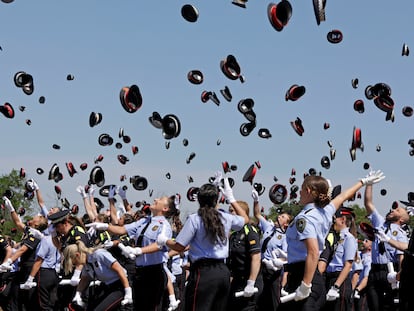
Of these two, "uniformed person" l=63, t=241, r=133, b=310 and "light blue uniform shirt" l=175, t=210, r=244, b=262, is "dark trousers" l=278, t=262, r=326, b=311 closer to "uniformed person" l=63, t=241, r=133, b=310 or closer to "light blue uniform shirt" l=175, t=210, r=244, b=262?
"light blue uniform shirt" l=175, t=210, r=244, b=262

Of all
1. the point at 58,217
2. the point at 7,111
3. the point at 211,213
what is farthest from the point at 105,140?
the point at 211,213

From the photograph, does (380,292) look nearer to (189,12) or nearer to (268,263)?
(268,263)

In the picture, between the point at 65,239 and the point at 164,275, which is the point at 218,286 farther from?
the point at 65,239

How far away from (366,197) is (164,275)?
2.95 metres

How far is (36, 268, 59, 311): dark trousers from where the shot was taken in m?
13.0

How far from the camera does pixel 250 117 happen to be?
17.0m

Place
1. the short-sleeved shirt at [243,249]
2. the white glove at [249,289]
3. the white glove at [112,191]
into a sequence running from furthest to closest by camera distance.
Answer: the white glove at [112,191]
the short-sleeved shirt at [243,249]
the white glove at [249,289]

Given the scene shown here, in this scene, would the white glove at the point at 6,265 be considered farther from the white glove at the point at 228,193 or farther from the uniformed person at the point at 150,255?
the white glove at the point at 228,193

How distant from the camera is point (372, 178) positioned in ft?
24.0

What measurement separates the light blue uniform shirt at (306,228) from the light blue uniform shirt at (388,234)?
414 centimetres

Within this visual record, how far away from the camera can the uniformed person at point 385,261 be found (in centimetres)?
1144

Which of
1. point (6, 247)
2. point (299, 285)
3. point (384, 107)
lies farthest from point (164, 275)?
point (384, 107)

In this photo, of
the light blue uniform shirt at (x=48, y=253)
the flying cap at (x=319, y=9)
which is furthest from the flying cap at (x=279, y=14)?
the light blue uniform shirt at (x=48, y=253)

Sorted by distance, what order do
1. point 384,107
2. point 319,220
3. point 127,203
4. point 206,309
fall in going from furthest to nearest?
1. point 384,107
2. point 127,203
3. point 206,309
4. point 319,220
